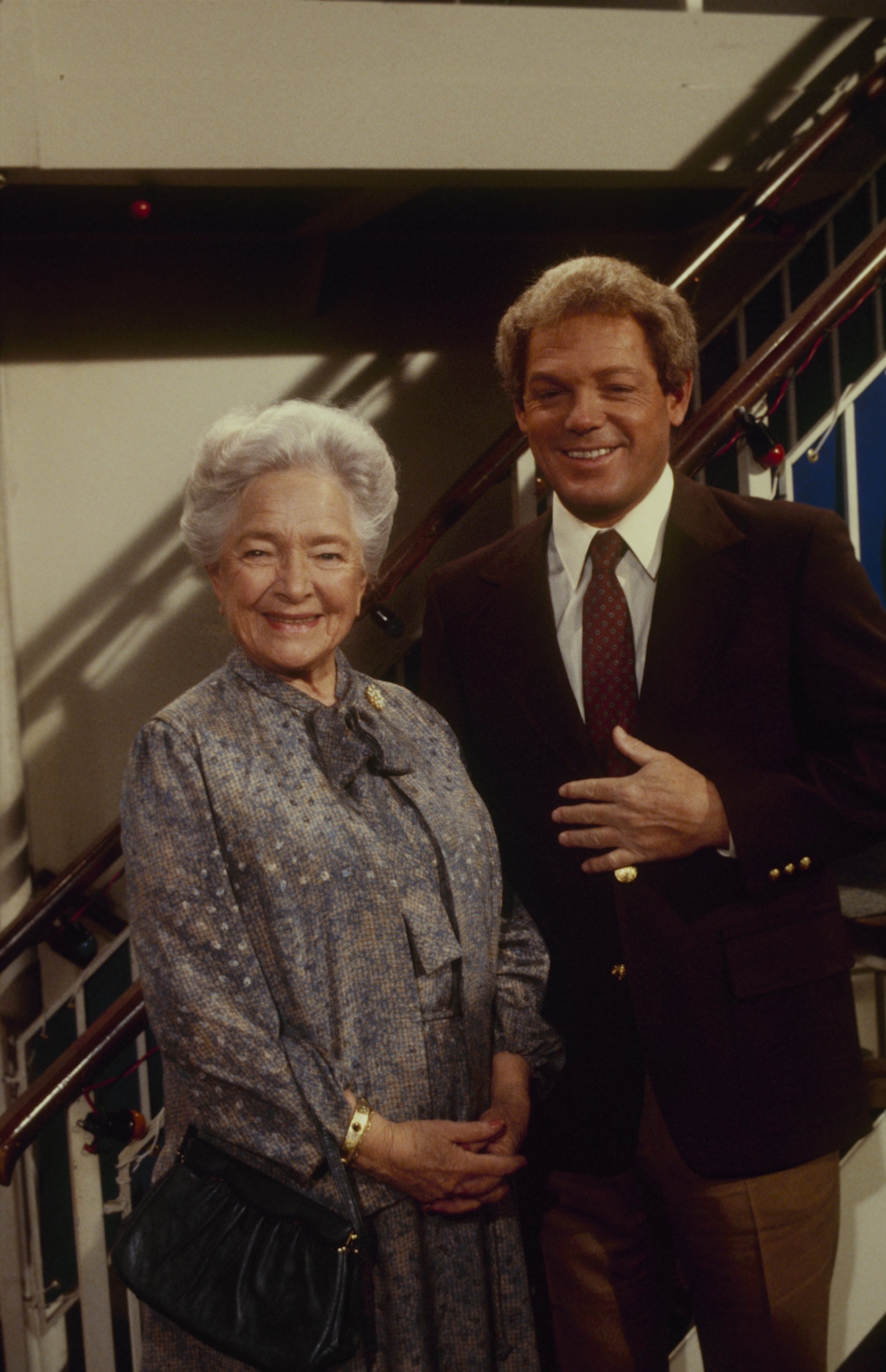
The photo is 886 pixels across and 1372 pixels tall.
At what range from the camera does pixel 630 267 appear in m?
1.48

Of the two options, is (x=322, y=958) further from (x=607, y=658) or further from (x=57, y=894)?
(x=57, y=894)

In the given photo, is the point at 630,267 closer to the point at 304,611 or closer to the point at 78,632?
the point at 304,611

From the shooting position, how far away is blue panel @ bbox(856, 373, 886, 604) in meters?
2.27

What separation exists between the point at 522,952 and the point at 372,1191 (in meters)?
0.41

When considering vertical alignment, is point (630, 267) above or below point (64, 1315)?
above

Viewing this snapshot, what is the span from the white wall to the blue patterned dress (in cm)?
225

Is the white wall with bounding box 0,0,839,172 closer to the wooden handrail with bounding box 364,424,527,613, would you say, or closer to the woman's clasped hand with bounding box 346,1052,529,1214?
the wooden handrail with bounding box 364,424,527,613

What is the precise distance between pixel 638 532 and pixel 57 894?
2263 millimetres

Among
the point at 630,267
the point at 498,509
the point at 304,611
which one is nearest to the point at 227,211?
the point at 498,509

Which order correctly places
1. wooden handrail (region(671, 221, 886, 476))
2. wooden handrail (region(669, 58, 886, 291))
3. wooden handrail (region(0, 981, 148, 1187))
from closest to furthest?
Answer: wooden handrail (region(0, 981, 148, 1187)) → wooden handrail (region(671, 221, 886, 476)) → wooden handrail (region(669, 58, 886, 291))

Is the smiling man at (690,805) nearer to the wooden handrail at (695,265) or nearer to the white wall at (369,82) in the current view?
the wooden handrail at (695,265)

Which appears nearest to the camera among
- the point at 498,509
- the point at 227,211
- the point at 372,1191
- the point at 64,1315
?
the point at 372,1191

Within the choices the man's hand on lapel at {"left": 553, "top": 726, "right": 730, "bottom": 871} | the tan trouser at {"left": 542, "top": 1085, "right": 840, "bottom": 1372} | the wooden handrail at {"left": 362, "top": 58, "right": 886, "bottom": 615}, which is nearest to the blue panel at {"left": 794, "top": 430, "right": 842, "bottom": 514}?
the wooden handrail at {"left": 362, "top": 58, "right": 886, "bottom": 615}

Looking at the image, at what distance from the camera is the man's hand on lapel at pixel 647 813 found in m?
1.39
